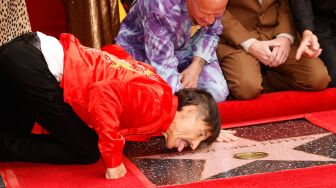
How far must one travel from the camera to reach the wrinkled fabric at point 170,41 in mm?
2307

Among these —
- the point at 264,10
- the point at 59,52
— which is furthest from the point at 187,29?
the point at 59,52

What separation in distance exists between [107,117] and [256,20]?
1.21 metres

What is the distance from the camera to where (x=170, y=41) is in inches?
92.7

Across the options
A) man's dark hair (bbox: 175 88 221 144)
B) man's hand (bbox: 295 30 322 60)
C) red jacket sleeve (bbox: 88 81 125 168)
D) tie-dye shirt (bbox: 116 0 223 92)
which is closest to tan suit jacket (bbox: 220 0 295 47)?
tie-dye shirt (bbox: 116 0 223 92)

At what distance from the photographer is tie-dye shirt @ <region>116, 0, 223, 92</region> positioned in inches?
90.7

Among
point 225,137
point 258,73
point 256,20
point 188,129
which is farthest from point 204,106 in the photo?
point 256,20

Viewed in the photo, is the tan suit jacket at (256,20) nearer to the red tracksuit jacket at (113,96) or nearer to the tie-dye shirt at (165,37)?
the tie-dye shirt at (165,37)

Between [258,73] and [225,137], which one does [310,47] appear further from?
[225,137]

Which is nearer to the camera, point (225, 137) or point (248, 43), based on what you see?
point (225, 137)

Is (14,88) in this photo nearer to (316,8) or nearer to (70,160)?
→ (70,160)

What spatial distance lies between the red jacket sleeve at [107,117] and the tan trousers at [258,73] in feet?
2.86

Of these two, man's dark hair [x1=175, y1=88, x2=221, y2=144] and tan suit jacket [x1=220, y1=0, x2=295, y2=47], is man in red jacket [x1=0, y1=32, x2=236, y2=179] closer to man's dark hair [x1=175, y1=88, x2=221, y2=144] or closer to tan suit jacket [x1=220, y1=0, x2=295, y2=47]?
man's dark hair [x1=175, y1=88, x2=221, y2=144]

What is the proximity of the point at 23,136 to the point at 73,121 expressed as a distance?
0.68 ft

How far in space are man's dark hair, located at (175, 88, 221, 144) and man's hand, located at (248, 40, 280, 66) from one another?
0.68 metres
